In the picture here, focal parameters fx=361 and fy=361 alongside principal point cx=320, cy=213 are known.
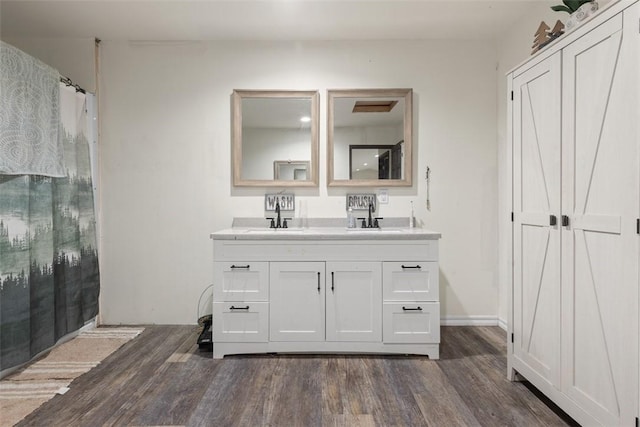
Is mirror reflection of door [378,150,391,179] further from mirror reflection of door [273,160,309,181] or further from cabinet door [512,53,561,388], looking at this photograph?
cabinet door [512,53,561,388]

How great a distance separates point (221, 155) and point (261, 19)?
3.61 ft

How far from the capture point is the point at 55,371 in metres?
2.21

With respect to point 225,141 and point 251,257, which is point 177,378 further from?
point 225,141

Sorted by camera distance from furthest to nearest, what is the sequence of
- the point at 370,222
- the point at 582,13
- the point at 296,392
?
the point at 370,222
the point at 296,392
the point at 582,13

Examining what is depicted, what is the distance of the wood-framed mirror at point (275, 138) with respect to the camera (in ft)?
9.80

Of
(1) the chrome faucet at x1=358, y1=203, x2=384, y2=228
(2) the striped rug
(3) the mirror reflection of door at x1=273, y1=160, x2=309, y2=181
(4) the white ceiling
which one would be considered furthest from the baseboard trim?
(2) the striped rug

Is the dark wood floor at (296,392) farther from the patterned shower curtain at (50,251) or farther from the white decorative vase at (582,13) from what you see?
the white decorative vase at (582,13)

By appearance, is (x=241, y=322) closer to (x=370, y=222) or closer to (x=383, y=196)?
(x=370, y=222)

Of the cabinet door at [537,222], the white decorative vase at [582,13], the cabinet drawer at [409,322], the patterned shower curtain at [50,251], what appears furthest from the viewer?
the cabinet drawer at [409,322]

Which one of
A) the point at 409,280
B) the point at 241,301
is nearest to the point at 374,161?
the point at 409,280

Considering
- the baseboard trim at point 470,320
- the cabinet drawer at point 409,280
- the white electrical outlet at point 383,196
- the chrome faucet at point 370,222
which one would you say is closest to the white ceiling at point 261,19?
the white electrical outlet at point 383,196

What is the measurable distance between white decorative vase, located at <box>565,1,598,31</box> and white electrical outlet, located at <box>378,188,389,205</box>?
164cm

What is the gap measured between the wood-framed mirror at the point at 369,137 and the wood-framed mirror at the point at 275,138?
0.16m

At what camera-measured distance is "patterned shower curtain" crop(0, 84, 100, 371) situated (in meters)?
2.09
